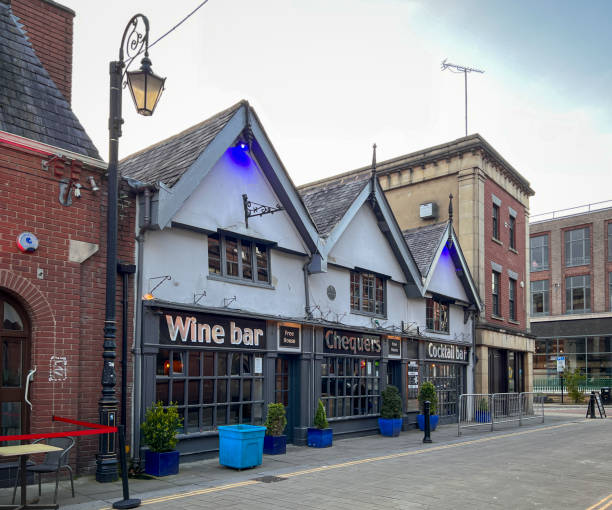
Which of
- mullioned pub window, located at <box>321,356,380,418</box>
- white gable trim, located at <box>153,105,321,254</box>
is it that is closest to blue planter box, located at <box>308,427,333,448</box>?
mullioned pub window, located at <box>321,356,380,418</box>

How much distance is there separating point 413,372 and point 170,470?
11.1 meters

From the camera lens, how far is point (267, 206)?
1495 centimetres

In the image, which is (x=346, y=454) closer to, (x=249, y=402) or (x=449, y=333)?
(x=249, y=402)

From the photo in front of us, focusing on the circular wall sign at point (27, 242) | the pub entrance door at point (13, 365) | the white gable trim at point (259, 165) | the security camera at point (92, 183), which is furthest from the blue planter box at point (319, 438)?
the circular wall sign at point (27, 242)

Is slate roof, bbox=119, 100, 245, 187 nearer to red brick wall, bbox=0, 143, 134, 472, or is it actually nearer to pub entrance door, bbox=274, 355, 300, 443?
red brick wall, bbox=0, 143, 134, 472

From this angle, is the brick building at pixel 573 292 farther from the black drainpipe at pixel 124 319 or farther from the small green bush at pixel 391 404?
the black drainpipe at pixel 124 319

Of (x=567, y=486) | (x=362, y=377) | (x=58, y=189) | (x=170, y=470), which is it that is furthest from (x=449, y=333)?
(x=58, y=189)

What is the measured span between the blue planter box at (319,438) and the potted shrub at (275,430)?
65.8 inches

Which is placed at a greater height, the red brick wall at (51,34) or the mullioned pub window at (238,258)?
the red brick wall at (51,34)

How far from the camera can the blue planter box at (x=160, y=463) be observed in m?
11.0

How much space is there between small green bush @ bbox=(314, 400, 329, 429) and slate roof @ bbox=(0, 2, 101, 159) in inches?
309

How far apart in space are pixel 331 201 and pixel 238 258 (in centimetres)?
493

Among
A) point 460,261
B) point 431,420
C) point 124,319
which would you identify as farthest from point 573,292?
point 124,319

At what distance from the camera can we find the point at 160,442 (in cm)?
1105
